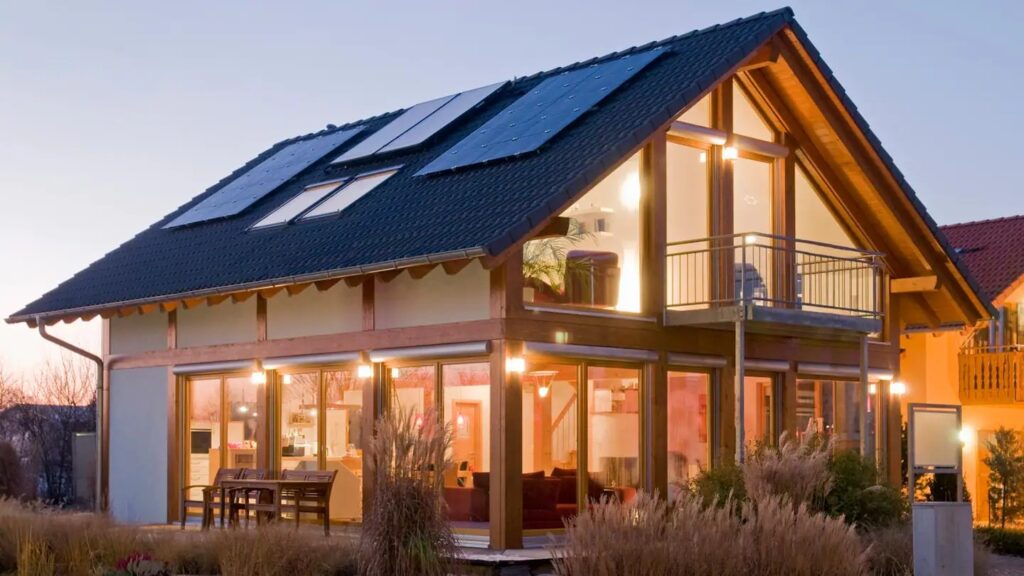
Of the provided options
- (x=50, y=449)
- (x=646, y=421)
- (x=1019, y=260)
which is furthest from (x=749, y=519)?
(x=50, y=449)

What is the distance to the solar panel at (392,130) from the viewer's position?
19.6 metres

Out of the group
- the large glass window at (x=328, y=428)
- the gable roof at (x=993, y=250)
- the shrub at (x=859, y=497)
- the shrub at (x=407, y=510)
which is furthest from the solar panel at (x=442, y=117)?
the gable roof at (x=993, y=250)

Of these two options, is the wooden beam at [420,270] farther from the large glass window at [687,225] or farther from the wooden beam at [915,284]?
the wooden beam at [915,284]

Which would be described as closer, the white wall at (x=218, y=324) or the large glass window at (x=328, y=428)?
the large glass window at (x=328, y=428)

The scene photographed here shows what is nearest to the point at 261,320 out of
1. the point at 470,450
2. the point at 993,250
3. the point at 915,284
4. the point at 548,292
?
the point at 470,450

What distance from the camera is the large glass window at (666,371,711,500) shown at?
16.8 metres

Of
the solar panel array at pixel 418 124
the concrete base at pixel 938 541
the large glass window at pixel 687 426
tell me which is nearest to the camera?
the concrete base at pixel 938 541

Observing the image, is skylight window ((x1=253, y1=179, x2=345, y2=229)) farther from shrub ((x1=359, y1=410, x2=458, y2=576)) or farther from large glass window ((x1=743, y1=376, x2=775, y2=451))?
shrub ((x1=359, y1=410, x2=458, y2=576))

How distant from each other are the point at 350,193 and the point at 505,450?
498 centimetres

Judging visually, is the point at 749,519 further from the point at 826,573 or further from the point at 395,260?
the point at 395,260

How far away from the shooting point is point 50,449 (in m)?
31.6

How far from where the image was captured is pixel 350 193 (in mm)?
18406

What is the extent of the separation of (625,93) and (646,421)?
3.76 metres

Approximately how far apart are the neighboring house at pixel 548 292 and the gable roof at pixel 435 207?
5 centimetres
